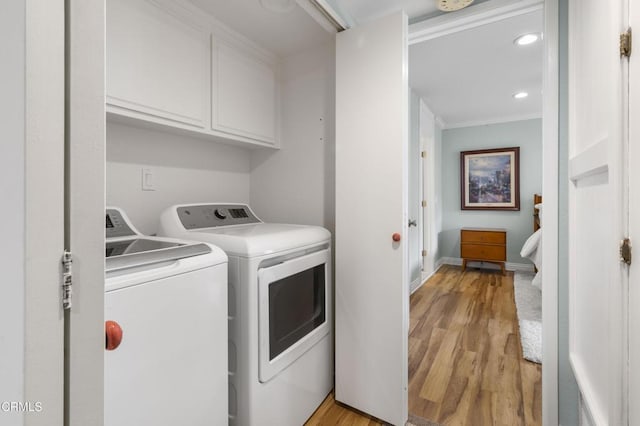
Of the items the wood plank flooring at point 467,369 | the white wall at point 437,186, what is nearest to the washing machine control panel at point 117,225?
the wood plank flooring at point 467,369

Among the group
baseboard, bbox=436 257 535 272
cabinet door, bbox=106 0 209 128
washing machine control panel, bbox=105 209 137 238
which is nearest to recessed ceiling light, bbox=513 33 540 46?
cabinet door, bbox=106 0 209 128

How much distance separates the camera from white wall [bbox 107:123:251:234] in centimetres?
153

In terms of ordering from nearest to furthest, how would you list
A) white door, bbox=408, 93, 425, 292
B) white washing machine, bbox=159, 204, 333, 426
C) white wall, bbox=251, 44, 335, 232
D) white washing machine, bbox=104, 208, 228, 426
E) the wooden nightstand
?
white washing machine, bbox=104, 208, 228, 426, white washing machine, bbox=159, 204, 333, 426, white wall, bbox=251, 44, 335, 232, white door, bbox=408, 93, 425, 292, the wooden nightstand

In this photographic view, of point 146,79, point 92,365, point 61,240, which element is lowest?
point 92,365

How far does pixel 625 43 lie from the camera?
766mm

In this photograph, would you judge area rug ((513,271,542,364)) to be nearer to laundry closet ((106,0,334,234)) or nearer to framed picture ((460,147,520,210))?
framed picture ((460,147,520,210))

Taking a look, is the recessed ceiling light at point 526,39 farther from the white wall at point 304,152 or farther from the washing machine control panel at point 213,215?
the washing machine control panel at point 213,215

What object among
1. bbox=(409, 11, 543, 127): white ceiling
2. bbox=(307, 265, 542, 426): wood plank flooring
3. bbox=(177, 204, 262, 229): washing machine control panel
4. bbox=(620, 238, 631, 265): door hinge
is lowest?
bbox=(307, 265, 542, 426): wood plank flooring

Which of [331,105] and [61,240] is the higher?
[331,105]

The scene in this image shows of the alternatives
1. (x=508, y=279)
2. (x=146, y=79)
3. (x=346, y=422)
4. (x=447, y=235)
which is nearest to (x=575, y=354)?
(x=346, y=422)

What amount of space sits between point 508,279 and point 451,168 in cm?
196

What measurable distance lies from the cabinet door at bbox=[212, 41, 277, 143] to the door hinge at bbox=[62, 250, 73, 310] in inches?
53.9

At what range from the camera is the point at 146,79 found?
4.54 ft

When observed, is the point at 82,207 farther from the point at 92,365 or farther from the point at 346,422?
the point at 346,422
